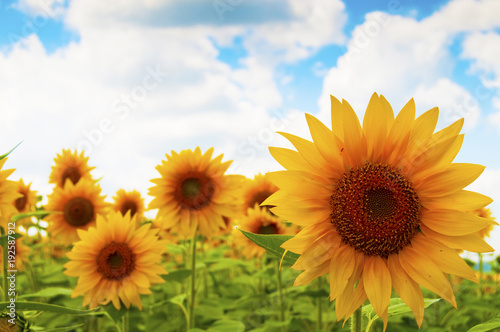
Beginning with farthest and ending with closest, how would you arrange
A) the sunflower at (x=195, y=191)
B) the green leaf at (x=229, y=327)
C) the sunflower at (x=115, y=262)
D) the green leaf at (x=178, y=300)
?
1. the sunflower at (x=195, y=191)
2. the green leaf at (x=178, y=300)
3. the sunflower at (x=115, y=262)
4. the green leaf at (x=229, y=327)

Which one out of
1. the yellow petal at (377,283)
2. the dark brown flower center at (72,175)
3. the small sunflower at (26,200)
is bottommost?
the yellow petal at (377,283)

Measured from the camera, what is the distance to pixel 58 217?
5.51m

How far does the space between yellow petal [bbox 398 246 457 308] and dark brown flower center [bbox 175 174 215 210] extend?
3.16 metres

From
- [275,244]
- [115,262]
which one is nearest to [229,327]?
[115,262]

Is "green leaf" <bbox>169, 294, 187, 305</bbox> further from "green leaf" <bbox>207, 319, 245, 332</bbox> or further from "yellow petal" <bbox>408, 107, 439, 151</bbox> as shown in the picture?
"yellow petal" <bbox>408, 107, 439, 151</bbox>

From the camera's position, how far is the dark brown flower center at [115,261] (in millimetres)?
3879

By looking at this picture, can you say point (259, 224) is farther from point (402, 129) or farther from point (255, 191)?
point (402, 129)

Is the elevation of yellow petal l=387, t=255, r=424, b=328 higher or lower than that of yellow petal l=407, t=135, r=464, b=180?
lower

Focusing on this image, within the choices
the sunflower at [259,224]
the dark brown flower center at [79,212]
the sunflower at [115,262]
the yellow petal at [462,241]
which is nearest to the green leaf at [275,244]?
the yellow petal at [462,241]

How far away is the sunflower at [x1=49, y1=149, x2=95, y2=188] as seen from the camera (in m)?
6.22

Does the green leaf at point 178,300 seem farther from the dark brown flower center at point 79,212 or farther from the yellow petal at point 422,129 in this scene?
the yellow petal at point 422,129

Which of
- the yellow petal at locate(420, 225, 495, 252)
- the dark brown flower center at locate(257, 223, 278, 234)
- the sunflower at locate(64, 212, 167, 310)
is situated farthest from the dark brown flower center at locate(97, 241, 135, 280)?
the yellow petal at locate(420, 225, 495, 252)

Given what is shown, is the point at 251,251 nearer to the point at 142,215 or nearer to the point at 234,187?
the point at 234,187

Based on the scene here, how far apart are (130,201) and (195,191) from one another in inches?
74.0
